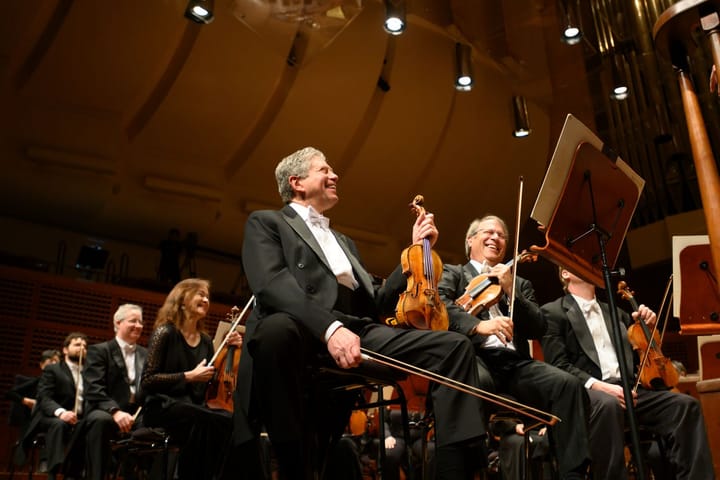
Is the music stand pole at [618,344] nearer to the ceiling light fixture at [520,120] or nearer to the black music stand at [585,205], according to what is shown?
the black music stand at [585,205]

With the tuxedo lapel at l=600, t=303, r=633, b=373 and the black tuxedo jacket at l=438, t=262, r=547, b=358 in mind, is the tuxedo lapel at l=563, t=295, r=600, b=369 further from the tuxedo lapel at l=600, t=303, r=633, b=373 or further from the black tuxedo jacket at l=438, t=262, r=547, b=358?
the black tuxedo jacket at l=438, t=262, r=547, b=358

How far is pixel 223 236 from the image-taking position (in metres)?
9.29

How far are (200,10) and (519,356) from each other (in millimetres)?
4334

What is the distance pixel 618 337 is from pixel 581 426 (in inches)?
25.5

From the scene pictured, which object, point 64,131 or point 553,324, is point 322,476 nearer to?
point 553,324

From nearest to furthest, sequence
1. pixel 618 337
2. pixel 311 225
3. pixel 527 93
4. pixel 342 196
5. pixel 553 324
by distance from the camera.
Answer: pixel 618 337 → pixel 311 225 → pixel 553 324 → pixel 527 93 → pixel 342 196

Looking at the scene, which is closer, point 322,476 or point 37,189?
point 322,476

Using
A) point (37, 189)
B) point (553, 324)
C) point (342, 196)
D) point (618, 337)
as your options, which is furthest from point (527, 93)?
point (618, 337)

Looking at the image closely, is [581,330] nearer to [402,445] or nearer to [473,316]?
[473,316]

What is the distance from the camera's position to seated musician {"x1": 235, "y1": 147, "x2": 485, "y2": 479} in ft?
7.54

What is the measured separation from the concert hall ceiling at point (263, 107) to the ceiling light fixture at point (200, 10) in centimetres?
79

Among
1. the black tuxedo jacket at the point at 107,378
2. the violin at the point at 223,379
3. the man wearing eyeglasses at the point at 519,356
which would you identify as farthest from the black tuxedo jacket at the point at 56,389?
the man wearing eyeglasses at the point at 519,356

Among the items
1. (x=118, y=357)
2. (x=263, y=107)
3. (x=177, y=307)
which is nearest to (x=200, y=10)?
(x=263, y=107)

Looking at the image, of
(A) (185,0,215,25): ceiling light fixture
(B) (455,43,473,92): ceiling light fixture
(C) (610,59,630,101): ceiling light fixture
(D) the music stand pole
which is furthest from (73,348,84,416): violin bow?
(C) (610,59,630,101): ceiling light fixture
